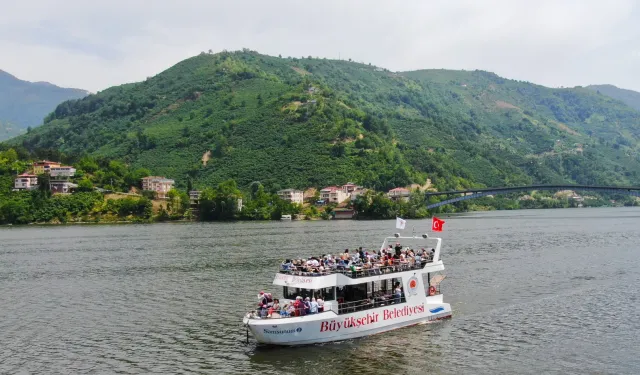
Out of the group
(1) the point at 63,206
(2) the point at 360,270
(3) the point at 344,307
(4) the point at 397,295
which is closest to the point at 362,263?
(2) the point at 360,270

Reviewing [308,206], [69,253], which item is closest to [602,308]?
[69,253]

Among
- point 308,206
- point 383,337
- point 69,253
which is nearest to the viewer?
point 383,337

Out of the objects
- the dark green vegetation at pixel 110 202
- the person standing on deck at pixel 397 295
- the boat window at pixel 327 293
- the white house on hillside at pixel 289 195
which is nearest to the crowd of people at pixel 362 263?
the boat window at pixel 327 293

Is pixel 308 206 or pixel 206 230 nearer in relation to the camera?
pixel 206 230

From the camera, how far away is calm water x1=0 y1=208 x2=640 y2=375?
31500 millimetres

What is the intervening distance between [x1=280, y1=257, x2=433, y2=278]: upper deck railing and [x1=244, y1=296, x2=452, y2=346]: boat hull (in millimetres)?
1999

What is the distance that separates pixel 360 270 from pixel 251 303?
13084 mm

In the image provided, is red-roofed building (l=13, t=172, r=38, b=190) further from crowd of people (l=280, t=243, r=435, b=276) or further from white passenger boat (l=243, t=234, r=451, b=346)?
white passenger boat (l=243, t=234, r=451, b=346)

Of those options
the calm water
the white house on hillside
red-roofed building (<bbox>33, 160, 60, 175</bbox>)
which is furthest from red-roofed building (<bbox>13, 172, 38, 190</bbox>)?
the calm water

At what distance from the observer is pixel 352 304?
34.8 m

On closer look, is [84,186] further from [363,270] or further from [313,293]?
[313,293]

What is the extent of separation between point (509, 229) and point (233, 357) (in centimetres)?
9434

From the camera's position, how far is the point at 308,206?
17250cm

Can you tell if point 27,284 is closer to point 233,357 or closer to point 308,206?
point 233,357
